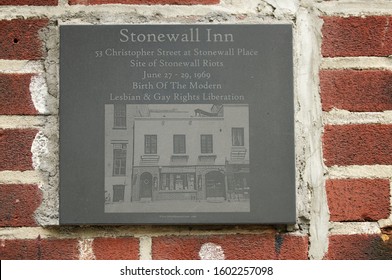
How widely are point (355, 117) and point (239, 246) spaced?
31 cm

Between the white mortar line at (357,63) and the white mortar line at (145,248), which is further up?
the white mortar line at (357,63)

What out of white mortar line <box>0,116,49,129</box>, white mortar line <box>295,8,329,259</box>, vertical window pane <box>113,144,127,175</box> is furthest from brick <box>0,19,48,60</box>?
white mortar line <box>295,8,329,259</box>

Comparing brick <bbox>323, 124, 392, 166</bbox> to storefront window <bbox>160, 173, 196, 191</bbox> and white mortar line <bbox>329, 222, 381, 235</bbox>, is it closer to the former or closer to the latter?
white mortar line <bbox>329, 222, 381, 235</bbox>

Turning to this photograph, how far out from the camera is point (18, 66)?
1054 mm

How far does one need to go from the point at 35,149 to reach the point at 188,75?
1.00ft

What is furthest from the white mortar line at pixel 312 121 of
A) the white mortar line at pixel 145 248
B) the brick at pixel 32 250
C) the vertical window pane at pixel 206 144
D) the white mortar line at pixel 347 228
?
the brick at pixel 32 250

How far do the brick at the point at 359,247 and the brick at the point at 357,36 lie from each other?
0.33 meters

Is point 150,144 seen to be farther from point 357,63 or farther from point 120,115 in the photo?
point 357,63

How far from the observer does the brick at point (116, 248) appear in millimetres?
1043

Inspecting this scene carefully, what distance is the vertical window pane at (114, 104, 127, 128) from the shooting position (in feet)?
3.43

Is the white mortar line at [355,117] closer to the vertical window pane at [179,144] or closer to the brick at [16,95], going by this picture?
the vertical window pane at [179,144]

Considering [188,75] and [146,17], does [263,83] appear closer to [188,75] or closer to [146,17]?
[188,75]

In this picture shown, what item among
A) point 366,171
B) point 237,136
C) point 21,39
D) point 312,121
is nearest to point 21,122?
point 21,39

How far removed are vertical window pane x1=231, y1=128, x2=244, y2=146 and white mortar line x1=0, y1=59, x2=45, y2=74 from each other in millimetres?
367
